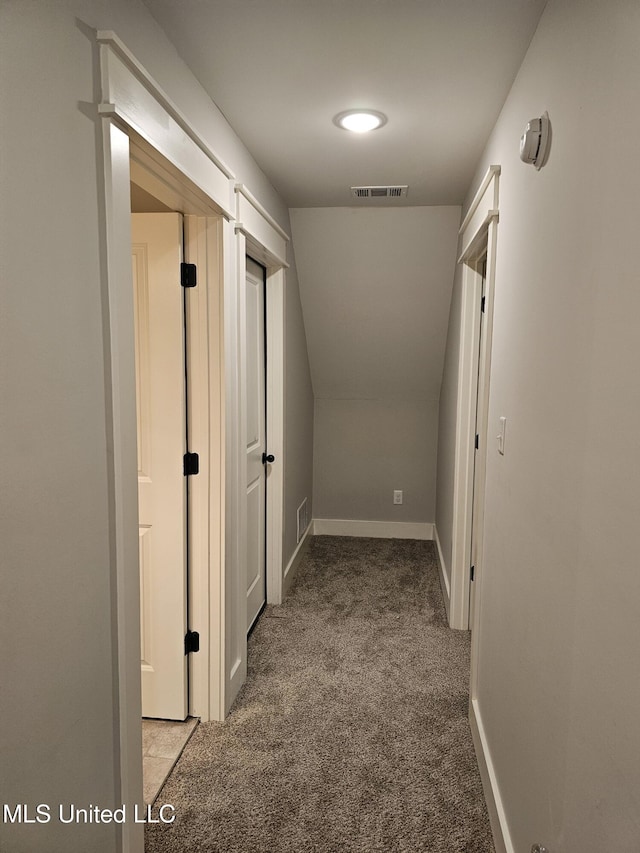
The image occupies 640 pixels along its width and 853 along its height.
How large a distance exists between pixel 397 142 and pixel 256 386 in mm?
1383

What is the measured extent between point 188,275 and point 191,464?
0.73 meters

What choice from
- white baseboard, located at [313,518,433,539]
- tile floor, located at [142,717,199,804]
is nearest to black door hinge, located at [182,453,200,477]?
tile floor, located at [142,717,199,804]

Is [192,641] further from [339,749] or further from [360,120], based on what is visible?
[360,120]

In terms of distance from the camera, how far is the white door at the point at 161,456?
2.19m

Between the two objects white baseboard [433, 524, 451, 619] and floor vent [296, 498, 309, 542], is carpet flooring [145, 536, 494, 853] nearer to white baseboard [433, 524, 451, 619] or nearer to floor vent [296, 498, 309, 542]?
white baseboard [433, 524, 451, 619]

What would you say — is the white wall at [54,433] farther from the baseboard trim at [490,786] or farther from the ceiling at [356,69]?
the baseboard trim at [490,786]

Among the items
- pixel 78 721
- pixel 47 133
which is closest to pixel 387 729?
pixel 78 721

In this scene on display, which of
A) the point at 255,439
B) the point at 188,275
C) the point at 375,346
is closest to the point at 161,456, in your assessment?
the point at 188,275

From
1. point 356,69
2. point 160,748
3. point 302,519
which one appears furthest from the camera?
point 302,519

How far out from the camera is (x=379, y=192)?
3.19 m

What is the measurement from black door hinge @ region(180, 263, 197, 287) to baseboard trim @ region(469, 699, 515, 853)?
1.99 metres

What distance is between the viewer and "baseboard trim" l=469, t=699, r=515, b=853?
1.67 m

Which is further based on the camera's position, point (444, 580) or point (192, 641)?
point (444, 580)

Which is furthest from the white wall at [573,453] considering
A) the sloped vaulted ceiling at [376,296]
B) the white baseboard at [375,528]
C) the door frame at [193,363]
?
the white baseboard at [375,528]
